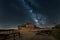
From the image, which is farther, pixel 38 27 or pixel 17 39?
pixel 38 27

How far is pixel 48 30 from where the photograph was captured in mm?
7473

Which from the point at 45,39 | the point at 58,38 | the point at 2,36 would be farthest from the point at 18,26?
the point at 2,36

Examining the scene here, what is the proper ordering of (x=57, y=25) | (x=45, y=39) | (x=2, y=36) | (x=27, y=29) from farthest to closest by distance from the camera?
(x=27, y=29), (x=57, y=25), (x=45, y=39), (x=2, y=36)

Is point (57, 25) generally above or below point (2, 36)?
above

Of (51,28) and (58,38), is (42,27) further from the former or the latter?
(58,38)

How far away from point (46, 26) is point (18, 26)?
4.77ft

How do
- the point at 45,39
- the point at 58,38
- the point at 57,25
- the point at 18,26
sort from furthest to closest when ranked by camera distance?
the point at 18,26 → the point at 57,25 → the point at 45,39 → the point at 58,38

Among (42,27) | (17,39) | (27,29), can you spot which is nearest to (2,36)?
(17,39)

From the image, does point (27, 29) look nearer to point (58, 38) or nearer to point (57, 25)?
point (57, 25)

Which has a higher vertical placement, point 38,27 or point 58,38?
point 38,27

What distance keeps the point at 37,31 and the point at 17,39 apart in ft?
6.56

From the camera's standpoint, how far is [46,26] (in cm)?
745

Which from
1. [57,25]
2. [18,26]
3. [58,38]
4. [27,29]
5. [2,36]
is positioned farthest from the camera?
[27,29]

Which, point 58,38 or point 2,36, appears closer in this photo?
point 2,36
